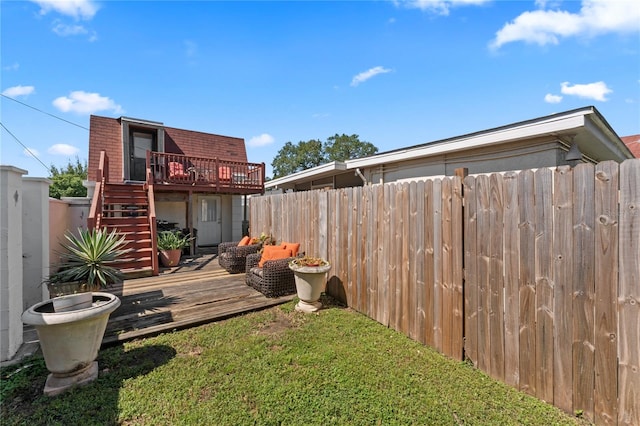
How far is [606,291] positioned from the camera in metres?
1.82

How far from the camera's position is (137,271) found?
632 cm

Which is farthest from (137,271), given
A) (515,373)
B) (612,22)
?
(612,22)

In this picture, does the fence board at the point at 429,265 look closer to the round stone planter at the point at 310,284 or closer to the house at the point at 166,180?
the round stone planter at the point at 310,284

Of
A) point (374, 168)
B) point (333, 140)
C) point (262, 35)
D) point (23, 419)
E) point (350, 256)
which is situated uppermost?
point (333, 140)

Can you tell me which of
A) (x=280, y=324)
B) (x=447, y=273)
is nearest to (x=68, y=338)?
(x=280, y=324)

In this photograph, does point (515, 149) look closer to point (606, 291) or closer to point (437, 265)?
point (437, 265)

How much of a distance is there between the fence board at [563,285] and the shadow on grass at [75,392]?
11.2ft

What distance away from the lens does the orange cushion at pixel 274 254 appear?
5483 millimetres

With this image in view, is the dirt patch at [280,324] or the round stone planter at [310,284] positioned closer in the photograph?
the dirt patch at [280,324]

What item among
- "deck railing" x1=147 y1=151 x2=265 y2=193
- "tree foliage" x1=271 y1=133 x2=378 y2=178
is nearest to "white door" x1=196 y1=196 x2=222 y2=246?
"deck railing" x1=147 y1=151 x2=265 y2=193

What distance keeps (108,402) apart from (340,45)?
9.12 meters

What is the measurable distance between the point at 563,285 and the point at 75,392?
4115mm

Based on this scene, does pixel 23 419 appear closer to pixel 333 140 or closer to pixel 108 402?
pixel 108 402

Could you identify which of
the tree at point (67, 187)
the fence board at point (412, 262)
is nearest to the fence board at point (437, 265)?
the fence board at point (412, 262)
